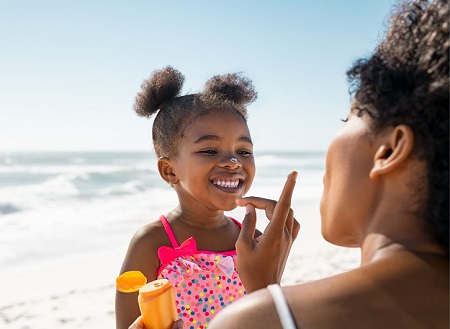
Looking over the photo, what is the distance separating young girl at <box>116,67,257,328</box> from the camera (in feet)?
8.11

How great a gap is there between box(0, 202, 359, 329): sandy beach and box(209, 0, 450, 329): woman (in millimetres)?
4174

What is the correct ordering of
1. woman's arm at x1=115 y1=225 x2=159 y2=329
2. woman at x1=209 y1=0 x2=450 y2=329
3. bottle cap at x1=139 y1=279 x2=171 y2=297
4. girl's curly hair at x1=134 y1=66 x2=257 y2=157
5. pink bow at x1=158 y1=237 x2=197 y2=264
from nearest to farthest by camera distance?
woman at x1=209 y1=0 x2=450 y2=329 < bottle cap at x1=139 y1=279 x2=171 y2=297 < woman's arm at x1=115 y1=225 x2=159 y2=329 < pink bow at x1=158 y1=237 x2=197 y2=264 < girl's curly hair at x1=134 y1=66 x2=257 y2=157

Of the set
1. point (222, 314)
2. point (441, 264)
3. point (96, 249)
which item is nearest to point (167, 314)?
point (222, 314)

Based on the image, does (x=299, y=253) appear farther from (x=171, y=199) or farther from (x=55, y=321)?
(x=171, y=199)

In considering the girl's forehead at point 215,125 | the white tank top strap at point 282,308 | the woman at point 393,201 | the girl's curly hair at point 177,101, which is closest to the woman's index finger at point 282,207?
the woman at point 393,201

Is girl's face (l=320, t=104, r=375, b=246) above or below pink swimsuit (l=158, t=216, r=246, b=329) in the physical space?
above

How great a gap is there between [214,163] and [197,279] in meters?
0.60

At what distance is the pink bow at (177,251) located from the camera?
8.04 feet

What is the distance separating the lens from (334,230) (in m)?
1.22

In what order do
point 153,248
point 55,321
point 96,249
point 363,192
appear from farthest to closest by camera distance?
point 96,249
point 55,321
point 153,248
point 363,192

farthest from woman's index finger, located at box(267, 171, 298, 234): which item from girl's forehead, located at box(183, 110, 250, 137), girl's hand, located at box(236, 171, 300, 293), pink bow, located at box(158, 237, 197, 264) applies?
girl's forehead, located at box(183, 110, 250, 137)

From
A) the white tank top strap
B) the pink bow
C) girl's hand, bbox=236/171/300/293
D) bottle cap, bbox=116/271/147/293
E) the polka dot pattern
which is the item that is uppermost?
the white tank top strap

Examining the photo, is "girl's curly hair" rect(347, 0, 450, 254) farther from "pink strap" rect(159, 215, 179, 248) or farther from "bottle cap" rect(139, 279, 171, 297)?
"pink strap" rect(159, 215, 179, 248)

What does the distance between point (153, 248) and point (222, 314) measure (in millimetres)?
1461
